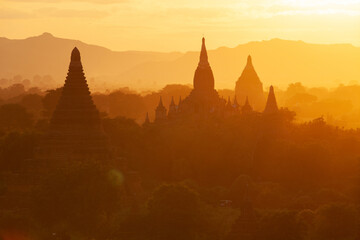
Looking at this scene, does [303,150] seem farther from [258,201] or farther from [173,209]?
[173,209]

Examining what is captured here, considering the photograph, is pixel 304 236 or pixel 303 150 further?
pixel 303 150

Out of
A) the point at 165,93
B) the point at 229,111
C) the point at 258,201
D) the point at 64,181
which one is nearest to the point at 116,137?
the point at 258,201

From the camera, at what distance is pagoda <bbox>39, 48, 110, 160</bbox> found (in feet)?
175

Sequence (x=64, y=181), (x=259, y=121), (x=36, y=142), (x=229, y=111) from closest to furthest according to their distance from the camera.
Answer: (x=64, y=181) → (x=36, y=142) → (x=259, y=121) → (x=229, y=111)

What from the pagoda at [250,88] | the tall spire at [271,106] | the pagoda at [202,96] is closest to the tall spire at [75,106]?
the tall spire at [271,106]

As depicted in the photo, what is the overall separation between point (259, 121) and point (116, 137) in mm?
18258

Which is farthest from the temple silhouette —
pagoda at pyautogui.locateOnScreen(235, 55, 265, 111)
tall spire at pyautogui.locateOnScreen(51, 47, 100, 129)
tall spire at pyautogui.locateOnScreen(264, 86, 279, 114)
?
pagoda at pyautogui.locateOnScreen(235, 55, 265, 111)

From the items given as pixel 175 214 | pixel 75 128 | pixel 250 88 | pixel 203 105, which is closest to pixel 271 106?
pixel 203 105

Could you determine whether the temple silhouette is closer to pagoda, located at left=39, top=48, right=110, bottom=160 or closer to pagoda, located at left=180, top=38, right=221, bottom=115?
pagoda, located at left=180, top=38, right=221, bottom=115

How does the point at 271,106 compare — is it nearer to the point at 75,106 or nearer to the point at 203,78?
the point at 203,78

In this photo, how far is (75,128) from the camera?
54.8 meters

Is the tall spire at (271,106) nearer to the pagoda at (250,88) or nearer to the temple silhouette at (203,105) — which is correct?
the temple silhouette at (203,105)

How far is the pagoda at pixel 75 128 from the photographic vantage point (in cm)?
5331

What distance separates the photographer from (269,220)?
3962 centimetres
